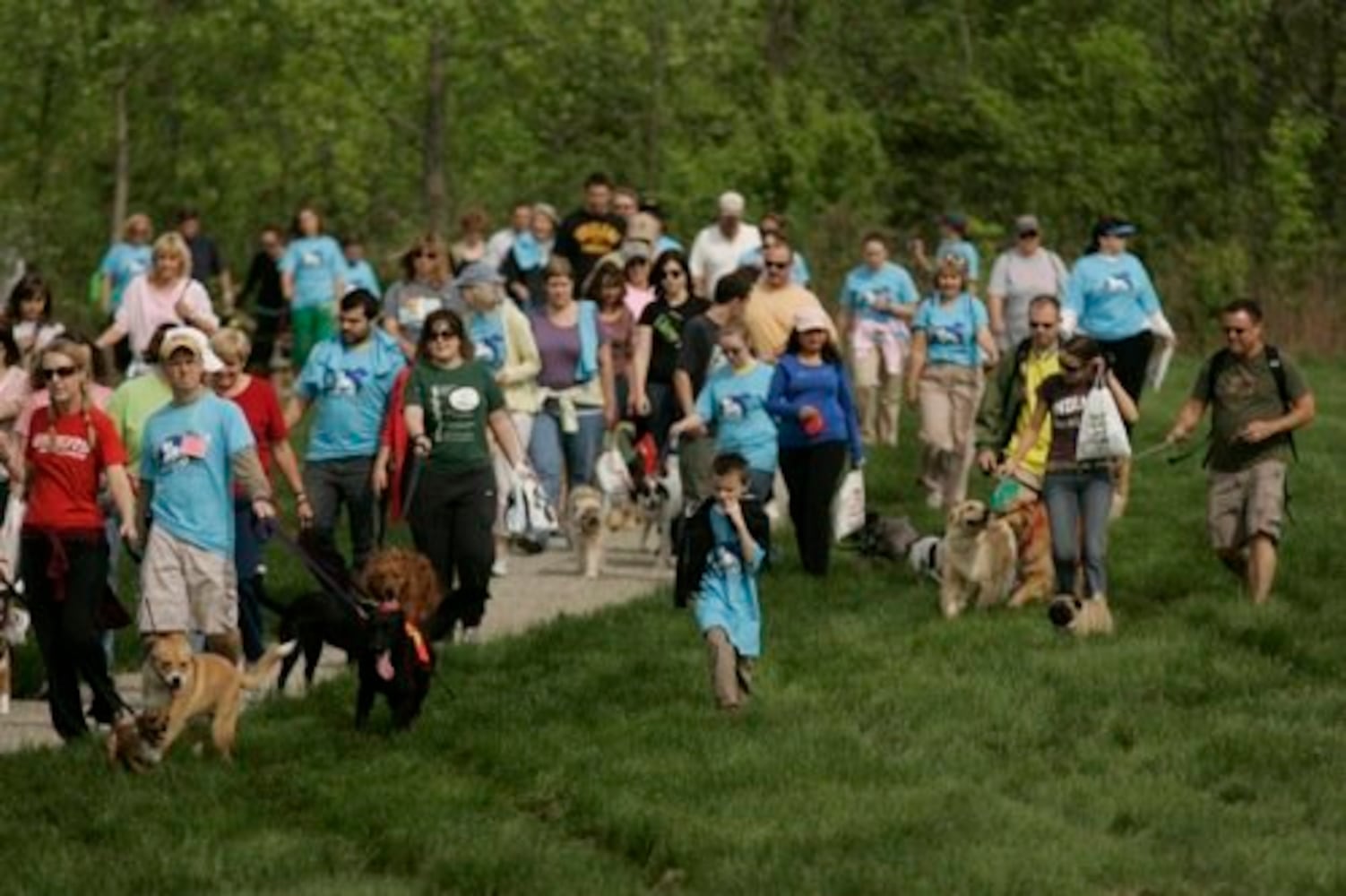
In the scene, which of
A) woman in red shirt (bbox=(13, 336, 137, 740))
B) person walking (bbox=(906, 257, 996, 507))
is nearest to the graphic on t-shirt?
woman in red shirt (bbox=(13, 336, 137, 740))

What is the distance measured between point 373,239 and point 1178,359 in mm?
15509

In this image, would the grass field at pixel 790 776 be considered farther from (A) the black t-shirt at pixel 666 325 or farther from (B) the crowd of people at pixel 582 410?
(A) the black t-shirt at pixel 666 325

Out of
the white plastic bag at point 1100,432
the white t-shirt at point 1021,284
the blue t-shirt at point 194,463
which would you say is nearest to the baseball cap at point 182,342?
the blue t-shirt at point 194,463

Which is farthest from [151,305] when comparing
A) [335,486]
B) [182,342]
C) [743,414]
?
[182,342]

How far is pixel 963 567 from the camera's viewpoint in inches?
782

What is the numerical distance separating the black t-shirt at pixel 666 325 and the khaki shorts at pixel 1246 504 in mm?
4829

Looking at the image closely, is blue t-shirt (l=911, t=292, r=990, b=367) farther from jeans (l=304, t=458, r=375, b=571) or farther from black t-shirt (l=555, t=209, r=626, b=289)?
jeans (l=304, t=458, r=375, b=571)

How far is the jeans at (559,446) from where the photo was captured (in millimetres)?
22938

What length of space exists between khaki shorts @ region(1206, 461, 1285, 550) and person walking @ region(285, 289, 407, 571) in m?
4.39

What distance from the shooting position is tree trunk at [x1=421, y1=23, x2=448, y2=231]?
156ft

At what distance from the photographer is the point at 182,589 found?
16016mm

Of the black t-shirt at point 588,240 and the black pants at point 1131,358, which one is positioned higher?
the black t-shirt at point 588,240

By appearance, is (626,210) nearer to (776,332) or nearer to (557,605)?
(776,332)

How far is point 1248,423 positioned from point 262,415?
5132mm
